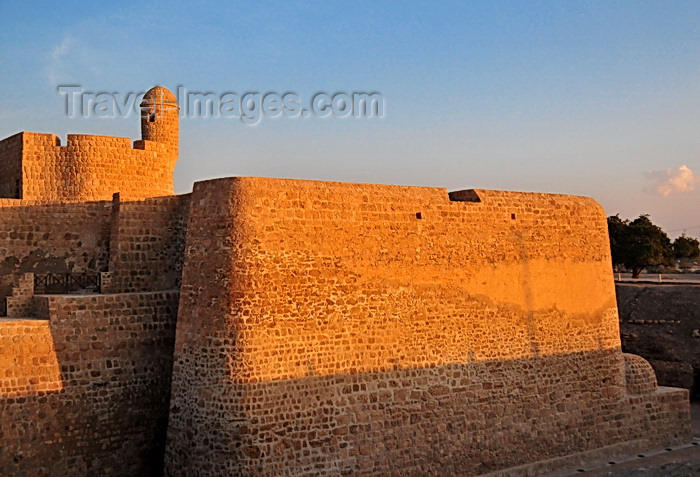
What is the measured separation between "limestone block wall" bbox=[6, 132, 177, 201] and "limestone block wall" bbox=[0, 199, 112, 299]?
0.72m

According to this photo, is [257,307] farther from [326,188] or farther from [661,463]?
[661,463]

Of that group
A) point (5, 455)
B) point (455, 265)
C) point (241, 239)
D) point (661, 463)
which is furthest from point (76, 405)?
point (661, 463)

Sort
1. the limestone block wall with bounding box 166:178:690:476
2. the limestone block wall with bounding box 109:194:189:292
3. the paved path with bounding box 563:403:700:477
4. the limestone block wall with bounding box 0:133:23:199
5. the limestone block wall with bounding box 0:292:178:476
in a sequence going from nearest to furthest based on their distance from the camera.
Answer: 1. the limestone block wall with bounding box 0:292:178:476
2. the limestone block wall with bounding box 166:178:690:476
3. the limestone block wall with bounding box 109:194:189:292
4. the paved path with bounding box 563:403:700:477
5. the limestone block wall with bounding box 0:133:23:199

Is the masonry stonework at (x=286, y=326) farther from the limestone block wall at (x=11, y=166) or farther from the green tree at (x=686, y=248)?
the green tree at (x=686, y=248)

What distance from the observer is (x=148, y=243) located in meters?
11.2

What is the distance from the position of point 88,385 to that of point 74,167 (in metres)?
4.47

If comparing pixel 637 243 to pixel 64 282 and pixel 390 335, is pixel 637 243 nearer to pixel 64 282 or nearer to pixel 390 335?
pixel 390 335

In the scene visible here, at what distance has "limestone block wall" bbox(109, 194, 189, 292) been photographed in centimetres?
1095

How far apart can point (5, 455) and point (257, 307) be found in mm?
3790

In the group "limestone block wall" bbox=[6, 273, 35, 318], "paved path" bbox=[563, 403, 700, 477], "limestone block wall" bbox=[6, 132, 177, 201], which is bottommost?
"paved path" bbox=[563, 403, 700, 477]

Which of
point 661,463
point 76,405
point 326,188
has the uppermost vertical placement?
point 326,188

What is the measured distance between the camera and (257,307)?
31.7 feet

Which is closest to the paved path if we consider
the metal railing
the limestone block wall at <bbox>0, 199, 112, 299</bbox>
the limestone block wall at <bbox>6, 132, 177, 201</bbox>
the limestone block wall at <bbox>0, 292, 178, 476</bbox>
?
the limestone block wall at <bbox>0, 292, 178, 476</bbox>

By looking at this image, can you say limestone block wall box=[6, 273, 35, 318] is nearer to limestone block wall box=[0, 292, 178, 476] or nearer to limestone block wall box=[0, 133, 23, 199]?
limestone block wall box=[0, 292, 178, 476]
